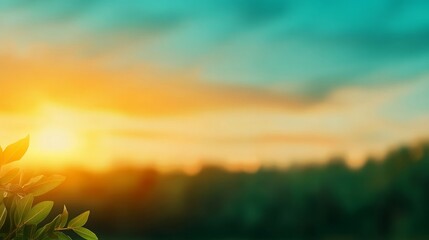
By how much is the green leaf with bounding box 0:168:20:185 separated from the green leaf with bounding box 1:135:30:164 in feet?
0.07

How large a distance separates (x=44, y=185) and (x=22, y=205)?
6 cm

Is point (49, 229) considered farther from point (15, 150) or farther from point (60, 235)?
point (15, 150)

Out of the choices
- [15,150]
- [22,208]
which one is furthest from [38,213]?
[15,150]

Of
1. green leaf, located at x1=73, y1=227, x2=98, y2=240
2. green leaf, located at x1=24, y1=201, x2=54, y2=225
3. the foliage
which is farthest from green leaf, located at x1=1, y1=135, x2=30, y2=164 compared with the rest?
green leaf, located at x1=73, y1=227, x2=98, y2=240

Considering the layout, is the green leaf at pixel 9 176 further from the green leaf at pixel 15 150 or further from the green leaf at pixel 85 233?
the green leaf at pixel 85 233

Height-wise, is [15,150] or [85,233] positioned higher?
[15,150]

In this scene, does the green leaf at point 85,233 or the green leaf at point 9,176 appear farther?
the green leaf at point 85,233

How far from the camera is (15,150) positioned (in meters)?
1.53

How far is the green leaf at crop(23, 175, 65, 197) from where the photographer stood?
1.57 metres

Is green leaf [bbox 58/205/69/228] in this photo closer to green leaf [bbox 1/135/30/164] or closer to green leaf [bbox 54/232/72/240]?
green leaf [bbox 54/232/72/240]

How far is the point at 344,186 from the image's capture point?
13.9 metres

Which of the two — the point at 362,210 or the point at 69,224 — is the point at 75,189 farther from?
the point at 69,224

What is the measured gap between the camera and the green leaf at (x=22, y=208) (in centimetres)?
154

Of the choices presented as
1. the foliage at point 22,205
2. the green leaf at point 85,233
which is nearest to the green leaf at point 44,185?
the foliage at point 22,205
